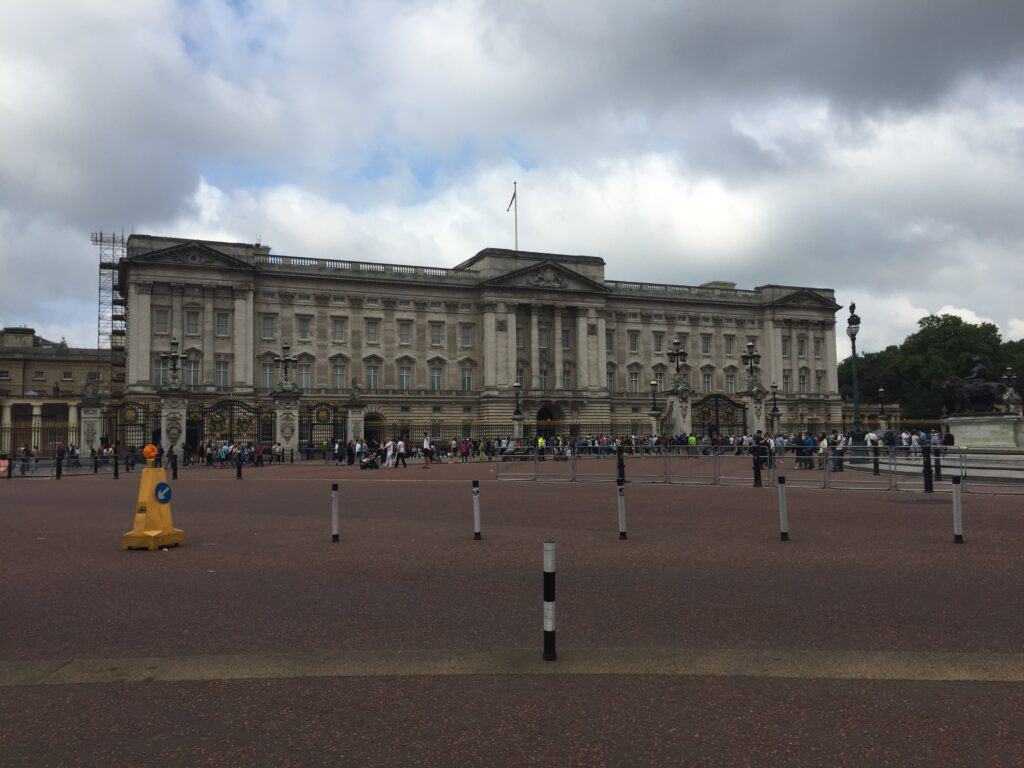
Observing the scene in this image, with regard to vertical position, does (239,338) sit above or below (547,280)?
below

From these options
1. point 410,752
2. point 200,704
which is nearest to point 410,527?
point 200,704

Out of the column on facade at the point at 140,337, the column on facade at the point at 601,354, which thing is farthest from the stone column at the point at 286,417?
the column on facade at the point at 601,354

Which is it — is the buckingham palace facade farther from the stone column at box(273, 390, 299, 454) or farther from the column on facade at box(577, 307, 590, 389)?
the stone column at box(273, 390, 299, 454)

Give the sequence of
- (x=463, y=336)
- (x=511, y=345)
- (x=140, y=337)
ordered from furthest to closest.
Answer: (x=463, y=336), (x=511, y=345), (x=140, y=337)

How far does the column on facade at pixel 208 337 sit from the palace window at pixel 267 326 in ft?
15.1

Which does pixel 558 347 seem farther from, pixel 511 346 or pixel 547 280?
pixel 547 280

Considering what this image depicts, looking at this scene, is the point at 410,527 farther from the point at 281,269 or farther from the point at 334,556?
the point at 281,269

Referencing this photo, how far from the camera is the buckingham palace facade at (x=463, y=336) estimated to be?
6800 centimetres

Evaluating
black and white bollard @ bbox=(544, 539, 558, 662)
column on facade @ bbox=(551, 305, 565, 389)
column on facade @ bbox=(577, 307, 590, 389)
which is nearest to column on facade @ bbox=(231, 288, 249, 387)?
column on facade @ bbox=(551, 305, 565, 389)

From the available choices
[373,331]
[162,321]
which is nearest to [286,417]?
[162,321]

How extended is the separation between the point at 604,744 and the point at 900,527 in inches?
416

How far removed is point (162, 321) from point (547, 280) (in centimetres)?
3437

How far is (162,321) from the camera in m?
68.0

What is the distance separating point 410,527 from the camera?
14.2 metres
